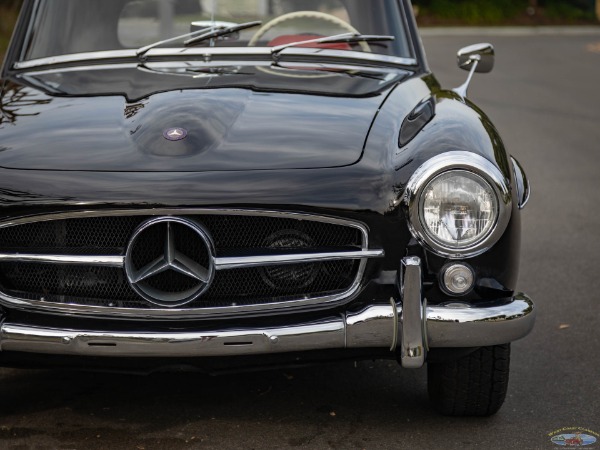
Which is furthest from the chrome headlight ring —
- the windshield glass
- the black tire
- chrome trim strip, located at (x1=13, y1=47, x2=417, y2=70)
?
the windshield glass

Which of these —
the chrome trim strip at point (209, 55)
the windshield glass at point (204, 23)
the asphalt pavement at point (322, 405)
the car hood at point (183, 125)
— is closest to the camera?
the car hood at point (183, 125)

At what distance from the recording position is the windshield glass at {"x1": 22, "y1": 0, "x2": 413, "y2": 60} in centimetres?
495

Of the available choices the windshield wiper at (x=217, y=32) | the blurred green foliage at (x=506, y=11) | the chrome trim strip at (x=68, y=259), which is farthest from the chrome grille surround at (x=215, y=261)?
the blurred green foliage at (x=506, y=11)

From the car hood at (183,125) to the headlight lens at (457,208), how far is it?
0.29 m

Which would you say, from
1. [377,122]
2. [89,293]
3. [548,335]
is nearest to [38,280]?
[89,293]

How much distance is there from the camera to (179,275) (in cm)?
364

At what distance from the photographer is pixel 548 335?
5074 mm

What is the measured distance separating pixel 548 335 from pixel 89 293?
2.23 metres

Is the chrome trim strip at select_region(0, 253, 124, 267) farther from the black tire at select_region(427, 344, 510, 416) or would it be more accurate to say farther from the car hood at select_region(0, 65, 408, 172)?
the black tire at select_region(427, 344, 510, 416)

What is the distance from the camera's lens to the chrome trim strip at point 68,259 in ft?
11.6

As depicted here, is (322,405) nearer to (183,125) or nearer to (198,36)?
(183,125)

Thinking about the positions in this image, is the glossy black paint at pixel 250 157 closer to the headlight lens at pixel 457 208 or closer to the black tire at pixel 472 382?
the headlight lens at pixel 457 208

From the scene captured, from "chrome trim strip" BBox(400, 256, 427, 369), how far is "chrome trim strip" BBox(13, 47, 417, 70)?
1.50m

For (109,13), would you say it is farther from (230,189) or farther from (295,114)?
(230,189)
